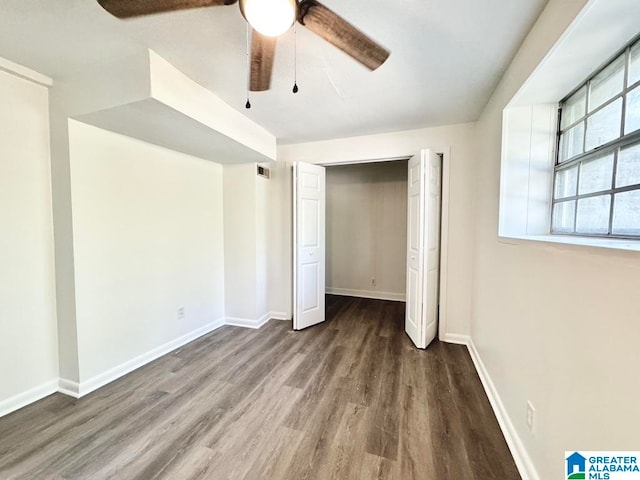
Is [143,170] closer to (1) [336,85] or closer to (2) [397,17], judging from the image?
(1) [336,85]

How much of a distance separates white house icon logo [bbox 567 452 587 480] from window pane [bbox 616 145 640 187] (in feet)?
3.60

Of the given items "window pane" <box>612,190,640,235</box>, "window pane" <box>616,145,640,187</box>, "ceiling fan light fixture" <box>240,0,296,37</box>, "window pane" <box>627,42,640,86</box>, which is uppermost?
"ceiling fan light fixture" <box>240,0,296,37</box>

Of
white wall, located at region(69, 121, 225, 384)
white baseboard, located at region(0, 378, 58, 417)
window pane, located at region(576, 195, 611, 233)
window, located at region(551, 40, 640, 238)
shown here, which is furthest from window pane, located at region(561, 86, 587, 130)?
white baseboard, located at region(0, 378, 58, 417)

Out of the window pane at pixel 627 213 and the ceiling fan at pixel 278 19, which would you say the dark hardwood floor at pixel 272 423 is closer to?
the window pane at pixel 627 213

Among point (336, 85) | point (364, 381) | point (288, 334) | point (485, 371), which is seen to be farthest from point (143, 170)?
point (485, 371)

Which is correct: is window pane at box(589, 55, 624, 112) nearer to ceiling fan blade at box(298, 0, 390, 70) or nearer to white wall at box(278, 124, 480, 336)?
ceiling fan blade at box(298, 0, 390, 70)

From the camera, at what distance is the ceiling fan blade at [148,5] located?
106 centimetres

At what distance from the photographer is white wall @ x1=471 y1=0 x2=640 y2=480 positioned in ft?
2.56

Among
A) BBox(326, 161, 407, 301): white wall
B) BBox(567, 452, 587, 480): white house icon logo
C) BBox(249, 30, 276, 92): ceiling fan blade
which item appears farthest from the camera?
BBox(326, 161, 407, 301): white wall

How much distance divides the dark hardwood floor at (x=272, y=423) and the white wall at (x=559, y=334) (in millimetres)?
374

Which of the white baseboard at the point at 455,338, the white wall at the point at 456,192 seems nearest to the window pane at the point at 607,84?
the white wall at the point at 456,192

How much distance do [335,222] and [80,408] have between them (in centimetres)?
405

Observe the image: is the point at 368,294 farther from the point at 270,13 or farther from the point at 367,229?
the point at 270,13

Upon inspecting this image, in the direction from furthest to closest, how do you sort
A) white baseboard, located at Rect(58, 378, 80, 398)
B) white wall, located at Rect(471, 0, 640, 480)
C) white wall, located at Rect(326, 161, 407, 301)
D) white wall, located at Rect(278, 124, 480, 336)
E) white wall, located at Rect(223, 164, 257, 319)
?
1. white wall, located at Rect(326, 161, 407, 301)
2. white wall, located at Rect(223, 164, 257, 319)
3. white wall, located at Rect(278, 124, 480, 336)
4. white baseboard, located at Rect(58, 378, 80, 398)
5. white wall, located at Rect(471, 0, 640, 480)
